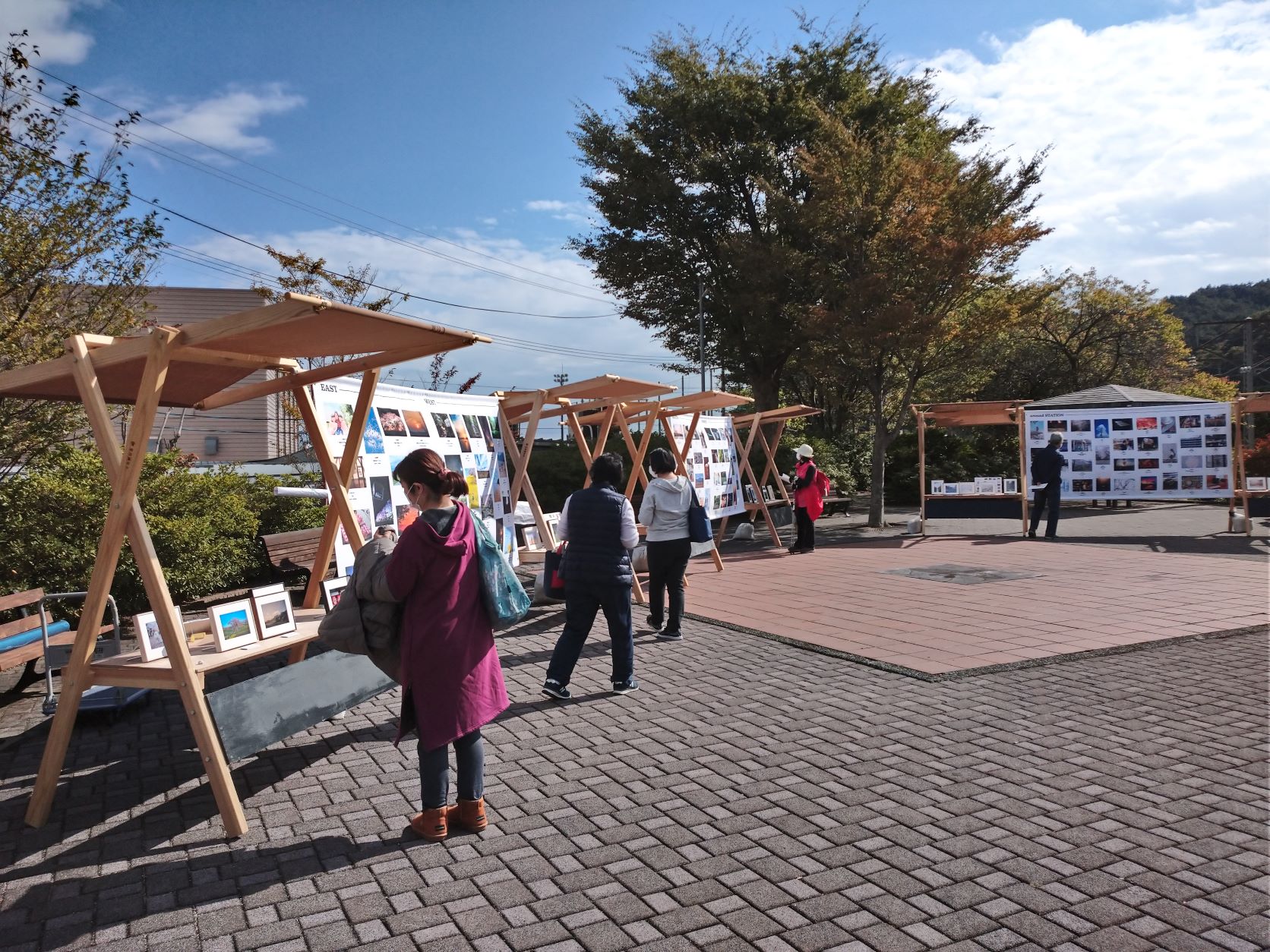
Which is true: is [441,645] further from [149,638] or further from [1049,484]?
[1049,484]

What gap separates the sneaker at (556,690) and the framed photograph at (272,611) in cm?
174

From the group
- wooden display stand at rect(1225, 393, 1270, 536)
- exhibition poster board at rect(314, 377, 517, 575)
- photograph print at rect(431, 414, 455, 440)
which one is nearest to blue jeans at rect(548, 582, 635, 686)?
exhibition poster board at rect(314, 377, 517, 575)

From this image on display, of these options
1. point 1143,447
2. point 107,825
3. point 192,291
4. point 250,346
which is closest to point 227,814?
point 107,825

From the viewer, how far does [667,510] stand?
783cm

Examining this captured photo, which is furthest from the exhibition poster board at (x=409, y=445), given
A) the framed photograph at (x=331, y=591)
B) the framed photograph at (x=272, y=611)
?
the framed photograph at (x=272, y=611)

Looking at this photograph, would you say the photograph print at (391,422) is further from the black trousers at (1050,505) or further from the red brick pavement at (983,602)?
the black trousers at (1050,505)

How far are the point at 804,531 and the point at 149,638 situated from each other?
1136 centimetres

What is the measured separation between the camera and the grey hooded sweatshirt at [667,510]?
783 cm

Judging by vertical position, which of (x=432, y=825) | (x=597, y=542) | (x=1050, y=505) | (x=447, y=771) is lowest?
(x=432, y=825)

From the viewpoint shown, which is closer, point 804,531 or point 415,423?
point 415,423

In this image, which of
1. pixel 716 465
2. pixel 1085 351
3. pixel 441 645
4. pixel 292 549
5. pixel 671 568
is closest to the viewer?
pixel 441 645

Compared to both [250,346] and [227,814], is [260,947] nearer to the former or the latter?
[227,814]

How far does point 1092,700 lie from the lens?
5832 mm

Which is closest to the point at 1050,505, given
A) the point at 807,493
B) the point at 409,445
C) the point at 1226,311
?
the point at 807,493
